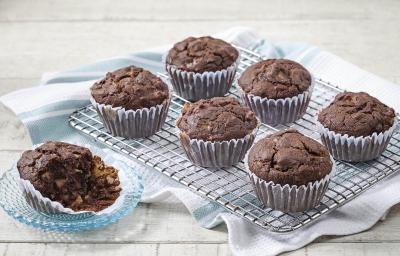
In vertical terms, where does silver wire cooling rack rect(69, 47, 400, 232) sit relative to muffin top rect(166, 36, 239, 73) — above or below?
below

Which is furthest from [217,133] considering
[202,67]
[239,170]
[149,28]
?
[149,28]

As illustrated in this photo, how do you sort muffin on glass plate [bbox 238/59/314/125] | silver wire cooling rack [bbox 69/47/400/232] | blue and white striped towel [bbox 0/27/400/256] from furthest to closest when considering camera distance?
muffin on glass plate [bbox 238/59/314/125], silver wire cooling rack [bbox 69/47/400/232], blue and white striped towel [bbox 0/27/400/256]

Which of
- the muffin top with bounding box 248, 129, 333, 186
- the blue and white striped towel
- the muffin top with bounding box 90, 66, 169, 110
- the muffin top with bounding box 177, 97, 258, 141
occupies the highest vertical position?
the muffin top with bounding box 248, 129, 333, 186

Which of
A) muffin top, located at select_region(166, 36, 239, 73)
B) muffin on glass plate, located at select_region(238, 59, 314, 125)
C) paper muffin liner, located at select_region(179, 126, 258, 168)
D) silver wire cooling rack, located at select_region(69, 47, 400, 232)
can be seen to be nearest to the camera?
silver wire cooling rack, located at select_region(69, 47, 400, 232)

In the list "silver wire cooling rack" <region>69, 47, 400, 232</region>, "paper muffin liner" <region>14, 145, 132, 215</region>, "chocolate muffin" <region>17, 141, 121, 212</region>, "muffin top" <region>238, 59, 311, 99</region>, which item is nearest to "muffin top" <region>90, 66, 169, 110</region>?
"silver wire cooling rack" <region>69, 47, 400, 232</region>

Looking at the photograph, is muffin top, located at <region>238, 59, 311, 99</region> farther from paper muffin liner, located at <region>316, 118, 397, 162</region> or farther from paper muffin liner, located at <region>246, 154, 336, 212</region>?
paper muffin liner, located at <region>246, 154, 336, 212</region>

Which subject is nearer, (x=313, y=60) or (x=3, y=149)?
(x=3, y=149)

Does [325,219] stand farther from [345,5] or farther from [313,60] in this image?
[345,5]

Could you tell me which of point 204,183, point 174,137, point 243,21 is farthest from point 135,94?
point 243,21
